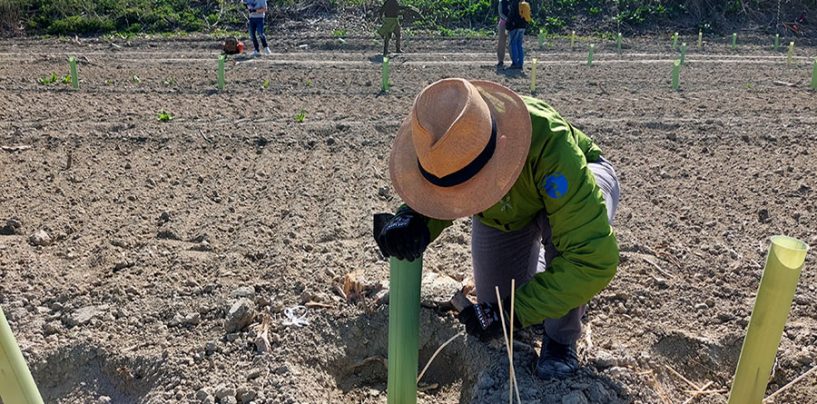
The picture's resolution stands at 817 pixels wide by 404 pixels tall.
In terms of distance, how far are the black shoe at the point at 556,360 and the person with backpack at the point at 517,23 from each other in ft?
26.4

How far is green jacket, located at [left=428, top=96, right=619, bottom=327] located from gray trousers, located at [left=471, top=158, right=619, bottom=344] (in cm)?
36

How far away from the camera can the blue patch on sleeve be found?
6.93ft

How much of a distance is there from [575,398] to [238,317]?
1473 millimetres

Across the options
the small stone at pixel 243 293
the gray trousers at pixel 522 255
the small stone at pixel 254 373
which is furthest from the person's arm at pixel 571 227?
the small stone at pixel 243 293

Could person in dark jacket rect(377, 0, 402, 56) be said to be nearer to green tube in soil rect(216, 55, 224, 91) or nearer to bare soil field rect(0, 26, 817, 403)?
bare soil field rect(0, 26, 817, 403)

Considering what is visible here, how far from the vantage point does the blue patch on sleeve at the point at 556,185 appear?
2113mm

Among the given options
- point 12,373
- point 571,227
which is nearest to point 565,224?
point 571,227

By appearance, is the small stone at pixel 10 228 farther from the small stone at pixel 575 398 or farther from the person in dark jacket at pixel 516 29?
the person in dark jacket at pixel 516 29

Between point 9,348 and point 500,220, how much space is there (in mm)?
1681

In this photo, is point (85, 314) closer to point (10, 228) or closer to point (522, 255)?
point (10, 228)

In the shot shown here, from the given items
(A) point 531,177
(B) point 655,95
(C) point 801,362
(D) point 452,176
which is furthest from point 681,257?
(B) point 655,95

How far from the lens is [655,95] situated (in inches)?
306

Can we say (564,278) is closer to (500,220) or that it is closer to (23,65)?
(500,220)

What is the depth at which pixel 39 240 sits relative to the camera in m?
3.76
